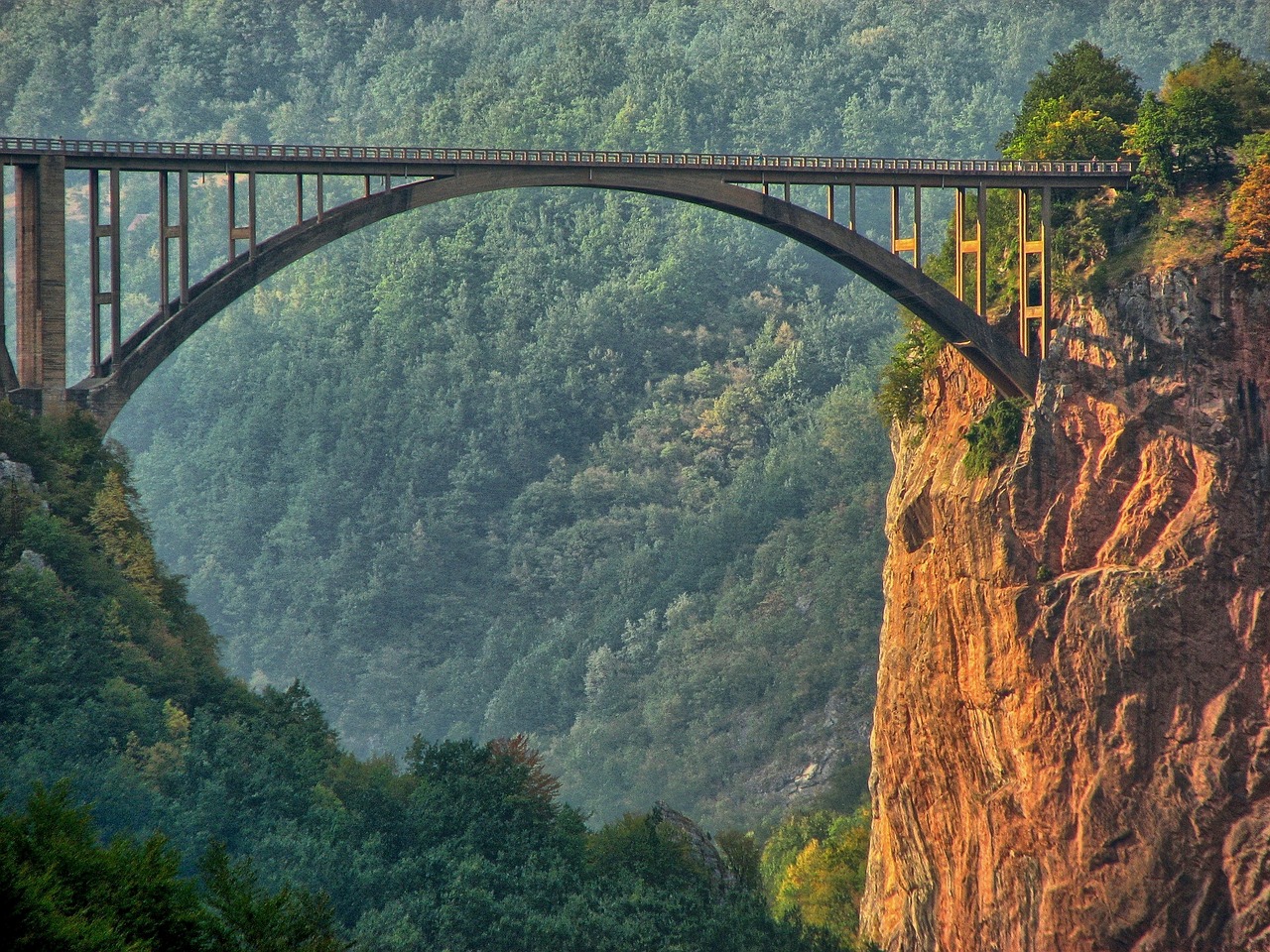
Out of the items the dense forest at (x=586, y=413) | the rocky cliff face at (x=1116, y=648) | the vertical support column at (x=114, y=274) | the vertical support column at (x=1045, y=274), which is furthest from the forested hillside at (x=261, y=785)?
the vertical support column at (x=1045, y=274)

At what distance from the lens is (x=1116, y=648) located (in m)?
54.6

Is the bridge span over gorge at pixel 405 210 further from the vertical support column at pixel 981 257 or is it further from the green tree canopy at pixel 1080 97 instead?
the green tree canopy at pixel 1080 97

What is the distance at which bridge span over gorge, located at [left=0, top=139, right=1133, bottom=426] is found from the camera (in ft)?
186

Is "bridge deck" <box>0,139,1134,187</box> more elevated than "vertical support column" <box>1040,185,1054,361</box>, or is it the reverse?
"bridge deck" <box>0,139,1134,187</box>

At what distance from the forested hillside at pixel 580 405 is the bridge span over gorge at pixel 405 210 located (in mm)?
61420

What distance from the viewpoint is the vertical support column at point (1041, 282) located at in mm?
58594

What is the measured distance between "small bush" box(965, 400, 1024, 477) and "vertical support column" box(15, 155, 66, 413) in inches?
987

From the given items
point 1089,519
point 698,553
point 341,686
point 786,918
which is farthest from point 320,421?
point 1089,519

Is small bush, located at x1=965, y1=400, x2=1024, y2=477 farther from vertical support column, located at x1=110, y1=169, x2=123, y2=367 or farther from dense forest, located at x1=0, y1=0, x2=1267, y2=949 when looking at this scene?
vertical support column, located at x1=110, y1=169, x2=123, y2=367

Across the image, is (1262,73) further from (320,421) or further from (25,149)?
(320,421)

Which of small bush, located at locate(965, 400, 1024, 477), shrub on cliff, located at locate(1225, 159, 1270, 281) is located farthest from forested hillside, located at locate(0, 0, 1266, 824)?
shrub on cliff, located at locate(1225, 159, 1270, 281)

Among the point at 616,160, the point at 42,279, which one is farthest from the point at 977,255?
the point at 42,279

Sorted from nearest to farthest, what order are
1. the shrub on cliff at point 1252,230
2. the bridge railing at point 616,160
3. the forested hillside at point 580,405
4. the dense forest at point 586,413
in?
the shrub on cliff at point 1252,230, the bridge railing at point 616,160, the dense forest at point 586,413, the forested hillside at point 580,405

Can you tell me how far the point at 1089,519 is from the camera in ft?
184
